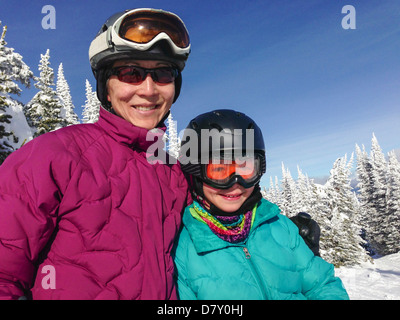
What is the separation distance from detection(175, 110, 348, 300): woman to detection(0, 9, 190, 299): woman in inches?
16.8

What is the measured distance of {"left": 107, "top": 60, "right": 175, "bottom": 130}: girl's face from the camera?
275cm

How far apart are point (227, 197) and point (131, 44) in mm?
2148

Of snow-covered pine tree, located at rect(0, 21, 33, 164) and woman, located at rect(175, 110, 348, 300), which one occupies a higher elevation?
snow-covered pine tree, located at rect(0, 21, 33, 164)

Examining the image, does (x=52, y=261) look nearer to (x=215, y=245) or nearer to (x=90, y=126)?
(x=90, y=126)

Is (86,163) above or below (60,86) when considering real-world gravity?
below

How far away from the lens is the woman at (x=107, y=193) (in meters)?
1.74

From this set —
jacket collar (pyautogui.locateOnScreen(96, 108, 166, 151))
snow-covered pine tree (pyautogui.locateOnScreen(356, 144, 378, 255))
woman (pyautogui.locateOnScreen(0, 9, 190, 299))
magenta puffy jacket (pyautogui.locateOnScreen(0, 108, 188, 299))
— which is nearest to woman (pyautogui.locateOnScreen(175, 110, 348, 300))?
woman (pyautogui.locateOnScreen(0, 9, 190, 299))

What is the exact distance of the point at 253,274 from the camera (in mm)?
2945

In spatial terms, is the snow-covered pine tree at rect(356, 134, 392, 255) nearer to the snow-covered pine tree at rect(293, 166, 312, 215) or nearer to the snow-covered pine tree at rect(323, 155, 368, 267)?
the snow-covered pine tree at rect(293, 166, 312, 215)

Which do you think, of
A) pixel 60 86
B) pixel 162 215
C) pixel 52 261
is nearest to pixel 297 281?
pixel 162 215

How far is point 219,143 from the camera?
3436mm
